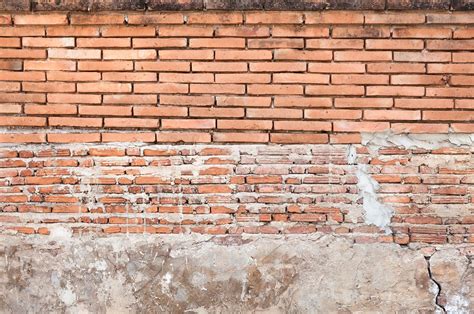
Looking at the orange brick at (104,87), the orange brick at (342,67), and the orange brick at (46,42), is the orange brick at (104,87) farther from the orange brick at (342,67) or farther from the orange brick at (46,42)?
the orange brick at (342,67)

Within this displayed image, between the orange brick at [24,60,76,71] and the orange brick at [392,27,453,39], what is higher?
the orange brick at [392,27,453,39]

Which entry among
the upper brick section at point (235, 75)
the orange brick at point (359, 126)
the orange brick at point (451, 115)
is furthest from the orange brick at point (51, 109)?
the orange brick at point (451, 115)

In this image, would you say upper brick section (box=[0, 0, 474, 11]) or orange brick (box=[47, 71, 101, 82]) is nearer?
upper brick section (box=[0, 0, 474, 11])

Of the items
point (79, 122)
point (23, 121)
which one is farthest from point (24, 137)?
point (79, 122)

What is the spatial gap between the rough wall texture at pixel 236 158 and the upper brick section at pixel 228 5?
0.01 metres

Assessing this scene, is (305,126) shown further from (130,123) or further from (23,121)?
(23,121)

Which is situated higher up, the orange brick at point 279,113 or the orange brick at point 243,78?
the orange brick at point 243,78

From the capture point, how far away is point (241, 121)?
3.36 meters

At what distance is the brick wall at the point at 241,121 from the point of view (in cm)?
331

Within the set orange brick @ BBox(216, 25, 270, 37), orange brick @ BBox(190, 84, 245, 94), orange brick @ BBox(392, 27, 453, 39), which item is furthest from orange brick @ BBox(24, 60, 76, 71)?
orange brick @ BBox(392, 27, 453, 39)

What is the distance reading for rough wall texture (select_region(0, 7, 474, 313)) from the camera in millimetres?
3316

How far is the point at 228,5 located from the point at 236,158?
3.46 feet

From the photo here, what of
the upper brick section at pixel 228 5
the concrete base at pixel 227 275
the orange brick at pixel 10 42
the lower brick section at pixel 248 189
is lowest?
the concrete base at pixel 227 275

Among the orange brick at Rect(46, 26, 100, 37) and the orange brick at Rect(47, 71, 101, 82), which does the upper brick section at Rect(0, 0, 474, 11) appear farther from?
the orange brick at Rect(47, 71, 101, 82)
